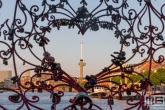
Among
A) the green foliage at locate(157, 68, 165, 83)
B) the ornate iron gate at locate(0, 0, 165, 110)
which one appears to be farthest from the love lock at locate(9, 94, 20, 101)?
the green foliage at locate(157, 68, 165, 83)

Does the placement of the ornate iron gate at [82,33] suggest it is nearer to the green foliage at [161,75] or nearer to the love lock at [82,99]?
the love lock at [82,99]

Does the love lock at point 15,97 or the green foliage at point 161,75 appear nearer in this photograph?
the love lock at point 15,97

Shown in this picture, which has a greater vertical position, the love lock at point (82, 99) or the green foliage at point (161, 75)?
the green foliage at point (161, 75)

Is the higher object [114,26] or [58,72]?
[114,26]

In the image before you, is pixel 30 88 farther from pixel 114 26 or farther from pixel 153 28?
pixel 153 28

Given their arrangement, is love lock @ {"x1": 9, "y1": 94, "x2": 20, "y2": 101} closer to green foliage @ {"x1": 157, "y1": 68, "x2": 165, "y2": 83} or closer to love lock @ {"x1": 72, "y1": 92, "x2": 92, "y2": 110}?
love lock @ {"x1": 72, "y1": 92, "x2": 92, "y2": 110}

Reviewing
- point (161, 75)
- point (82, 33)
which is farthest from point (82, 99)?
point (161, 75)

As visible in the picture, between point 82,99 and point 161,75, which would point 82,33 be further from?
point 161,75

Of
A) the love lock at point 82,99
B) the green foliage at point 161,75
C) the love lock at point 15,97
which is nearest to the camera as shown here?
the love lock at point 82,99

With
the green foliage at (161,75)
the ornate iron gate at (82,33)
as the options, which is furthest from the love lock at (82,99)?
the green foliage at (161,75)

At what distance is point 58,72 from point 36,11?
2.64 feet

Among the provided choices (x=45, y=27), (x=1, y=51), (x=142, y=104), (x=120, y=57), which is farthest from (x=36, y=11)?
(x=142, y=104)

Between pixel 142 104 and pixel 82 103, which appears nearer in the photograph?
pixel 82 103

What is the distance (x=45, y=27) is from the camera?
6148mm
